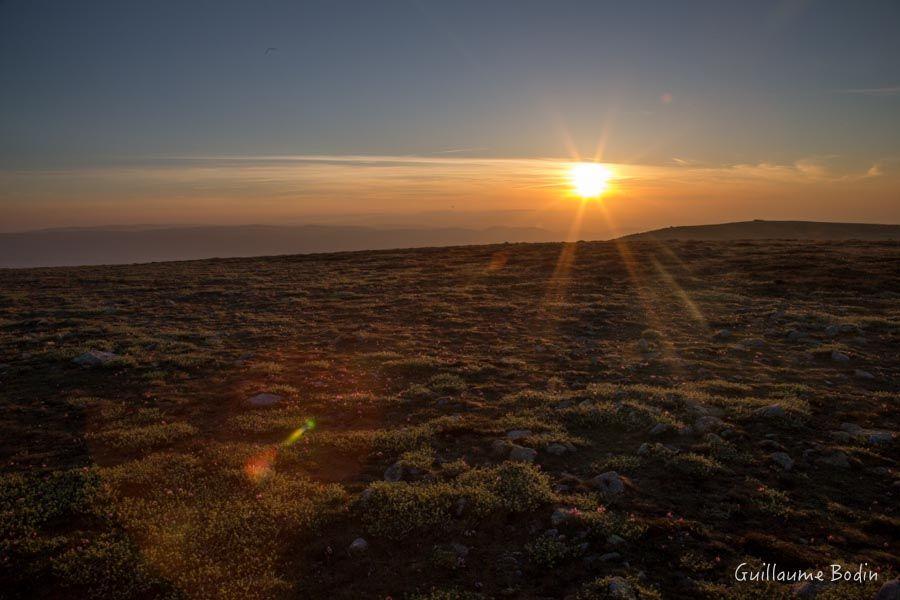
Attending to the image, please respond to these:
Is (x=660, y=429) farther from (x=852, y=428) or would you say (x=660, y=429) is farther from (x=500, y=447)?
(x=852, y=428)

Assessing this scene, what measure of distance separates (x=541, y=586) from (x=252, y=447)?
6674 mm

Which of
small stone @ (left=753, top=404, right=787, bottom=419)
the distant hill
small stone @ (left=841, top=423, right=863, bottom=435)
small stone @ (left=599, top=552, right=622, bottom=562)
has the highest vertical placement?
the distant hill

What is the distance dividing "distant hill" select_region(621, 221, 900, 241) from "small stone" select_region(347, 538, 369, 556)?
78303 mm

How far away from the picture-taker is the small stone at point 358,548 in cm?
732

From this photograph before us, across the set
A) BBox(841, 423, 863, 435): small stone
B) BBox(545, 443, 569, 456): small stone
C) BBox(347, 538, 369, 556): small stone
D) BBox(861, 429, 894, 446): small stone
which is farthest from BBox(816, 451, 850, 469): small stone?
BBox(347, 538, 369, 556): small stone

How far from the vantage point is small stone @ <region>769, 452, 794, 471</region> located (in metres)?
9.24

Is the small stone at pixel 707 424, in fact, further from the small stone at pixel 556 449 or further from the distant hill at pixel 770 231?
the distant hill at pixel 770 231

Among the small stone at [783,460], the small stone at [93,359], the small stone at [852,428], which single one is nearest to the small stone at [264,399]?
the small stone at [93,359]

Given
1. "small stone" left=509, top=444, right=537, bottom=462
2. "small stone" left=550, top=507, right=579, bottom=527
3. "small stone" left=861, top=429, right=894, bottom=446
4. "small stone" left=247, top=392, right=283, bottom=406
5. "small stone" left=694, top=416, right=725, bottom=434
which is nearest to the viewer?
"small stone" left=550, top=507, right=579, bottom=527

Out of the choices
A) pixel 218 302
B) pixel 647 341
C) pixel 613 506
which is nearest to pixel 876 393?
pixel 647 341

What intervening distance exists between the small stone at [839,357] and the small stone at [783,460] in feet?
28.6

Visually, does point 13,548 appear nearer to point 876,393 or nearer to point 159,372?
point 159,372

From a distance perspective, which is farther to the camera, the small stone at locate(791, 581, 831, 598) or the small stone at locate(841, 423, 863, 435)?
the small stone at locate(841, 423, 863, 435)

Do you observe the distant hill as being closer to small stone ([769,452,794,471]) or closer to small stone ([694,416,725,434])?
small stone ([694,416,725,434])
